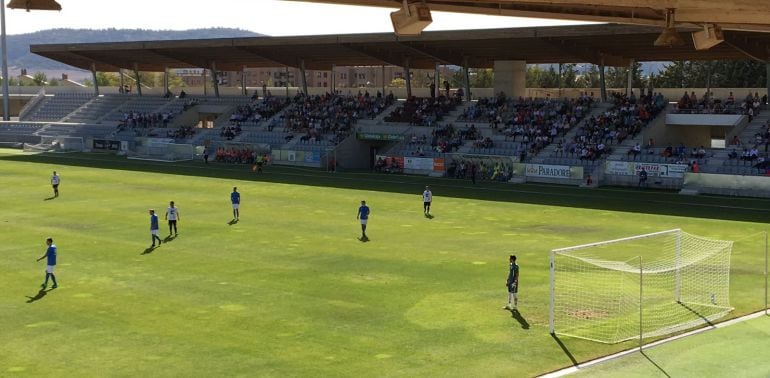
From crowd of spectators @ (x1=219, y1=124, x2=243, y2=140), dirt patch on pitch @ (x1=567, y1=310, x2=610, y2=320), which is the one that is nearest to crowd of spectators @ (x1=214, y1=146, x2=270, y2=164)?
crowd of spectators @ (x1=219, y1=124, x2=243, y2=140)

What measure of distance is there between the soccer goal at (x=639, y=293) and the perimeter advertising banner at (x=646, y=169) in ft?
72.0

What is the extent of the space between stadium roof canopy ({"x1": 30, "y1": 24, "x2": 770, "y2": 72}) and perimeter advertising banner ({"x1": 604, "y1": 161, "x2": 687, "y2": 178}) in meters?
6.76

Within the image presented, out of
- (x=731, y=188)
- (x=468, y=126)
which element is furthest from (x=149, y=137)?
(x=731, y=188)

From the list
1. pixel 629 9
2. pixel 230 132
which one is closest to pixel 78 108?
pixel 230 132

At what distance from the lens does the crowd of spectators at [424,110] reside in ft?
232

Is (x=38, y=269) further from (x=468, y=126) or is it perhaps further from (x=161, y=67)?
(x=161, y=67)

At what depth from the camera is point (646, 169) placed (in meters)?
53.2

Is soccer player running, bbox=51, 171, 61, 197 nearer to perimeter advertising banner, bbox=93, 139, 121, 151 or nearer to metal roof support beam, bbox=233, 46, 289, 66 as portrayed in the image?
metal roof support beam, bbox=233, 46, 289, 66

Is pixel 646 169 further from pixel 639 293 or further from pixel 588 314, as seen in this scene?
pixel 588 314

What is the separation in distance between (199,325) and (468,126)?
156 ft

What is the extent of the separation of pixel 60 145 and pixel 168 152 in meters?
17.0

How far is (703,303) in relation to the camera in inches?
930

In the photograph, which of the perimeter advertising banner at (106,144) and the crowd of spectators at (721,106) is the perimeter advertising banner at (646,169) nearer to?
the crowd of spectators at (721,106)

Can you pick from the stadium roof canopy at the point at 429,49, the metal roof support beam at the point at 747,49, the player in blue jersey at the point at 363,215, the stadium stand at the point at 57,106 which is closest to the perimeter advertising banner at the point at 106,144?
the stadium roof canopy at the point at 429,49
